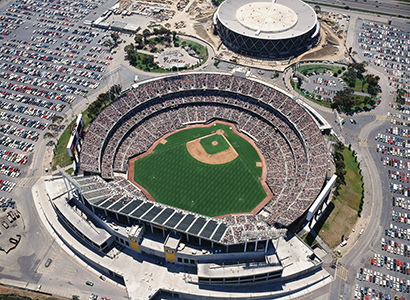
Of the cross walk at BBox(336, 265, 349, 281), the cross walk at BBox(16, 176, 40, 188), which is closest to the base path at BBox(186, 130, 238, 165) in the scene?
the cross walk at BBox(336, 265, 349, 281)

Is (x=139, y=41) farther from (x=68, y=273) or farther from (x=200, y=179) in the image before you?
(x=68, y=273)

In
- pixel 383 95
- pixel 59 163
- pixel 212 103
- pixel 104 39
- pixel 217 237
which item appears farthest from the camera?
pixel 104 39

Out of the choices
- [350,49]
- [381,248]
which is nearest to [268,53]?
[350,49]

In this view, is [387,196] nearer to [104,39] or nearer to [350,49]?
[350,49]

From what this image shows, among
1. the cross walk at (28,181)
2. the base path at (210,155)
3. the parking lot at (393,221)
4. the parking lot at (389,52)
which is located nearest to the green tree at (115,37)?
the base path at (210,155)

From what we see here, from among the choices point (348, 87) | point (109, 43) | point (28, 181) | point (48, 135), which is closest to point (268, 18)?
point (348, 87)

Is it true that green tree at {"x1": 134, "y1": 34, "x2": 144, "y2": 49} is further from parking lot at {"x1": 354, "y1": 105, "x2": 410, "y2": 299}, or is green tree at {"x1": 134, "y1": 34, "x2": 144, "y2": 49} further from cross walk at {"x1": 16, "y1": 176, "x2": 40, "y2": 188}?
parking lot at {"x1": 354, "y1": 105, "x2": 410, "y2": 299}

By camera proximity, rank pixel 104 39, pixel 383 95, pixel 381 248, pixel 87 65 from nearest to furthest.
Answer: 1. pixel 381 248
2. pixel 383 95
3. pixel 87 65
4. pixel 104 39
